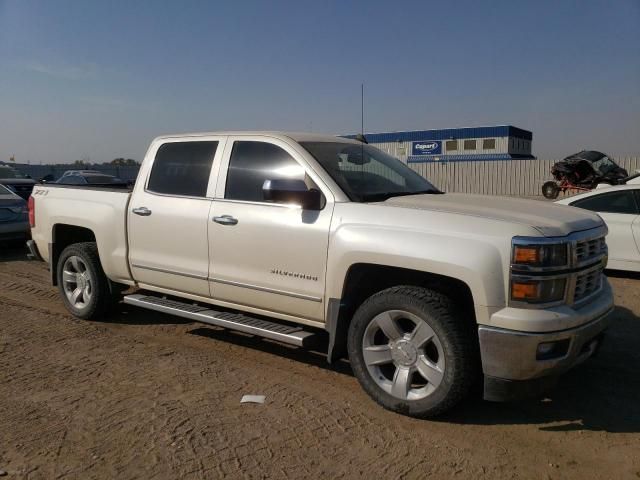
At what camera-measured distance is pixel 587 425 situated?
12.0ft

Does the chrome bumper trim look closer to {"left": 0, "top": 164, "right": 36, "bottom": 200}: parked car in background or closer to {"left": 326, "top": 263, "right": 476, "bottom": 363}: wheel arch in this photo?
{"left": 326, "top": 263, "right": 476, "bottom": 363}: wheel arch

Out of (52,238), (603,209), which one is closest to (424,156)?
(603,209)

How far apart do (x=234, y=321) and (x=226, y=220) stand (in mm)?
824

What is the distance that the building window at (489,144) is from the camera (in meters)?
44.5

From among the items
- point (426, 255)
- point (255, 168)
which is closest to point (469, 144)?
point (255, 168)

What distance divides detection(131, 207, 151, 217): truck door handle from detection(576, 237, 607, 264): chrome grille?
3.61 m

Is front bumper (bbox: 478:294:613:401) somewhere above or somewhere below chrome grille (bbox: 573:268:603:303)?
below

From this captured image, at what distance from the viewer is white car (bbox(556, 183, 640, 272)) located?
25.1 ft

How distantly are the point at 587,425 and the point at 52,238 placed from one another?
5506 mm

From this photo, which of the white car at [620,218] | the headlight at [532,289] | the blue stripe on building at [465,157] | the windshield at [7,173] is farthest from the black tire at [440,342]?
the blue stripe on building at [465,157]

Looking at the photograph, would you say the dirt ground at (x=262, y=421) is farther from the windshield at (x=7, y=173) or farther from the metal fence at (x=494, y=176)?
the metal fence at (x=494, y=176)

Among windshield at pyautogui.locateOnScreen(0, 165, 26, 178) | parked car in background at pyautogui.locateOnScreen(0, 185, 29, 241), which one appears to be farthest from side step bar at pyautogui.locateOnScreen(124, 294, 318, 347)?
windshield at pyautogui.locateOnScreen(0, 165, 26, 178)

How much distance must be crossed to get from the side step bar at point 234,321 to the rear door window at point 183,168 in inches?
39.8

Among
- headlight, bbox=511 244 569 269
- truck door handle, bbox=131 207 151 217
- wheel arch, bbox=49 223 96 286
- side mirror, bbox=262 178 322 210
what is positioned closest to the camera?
headlight, bbox=511 244 569 269
